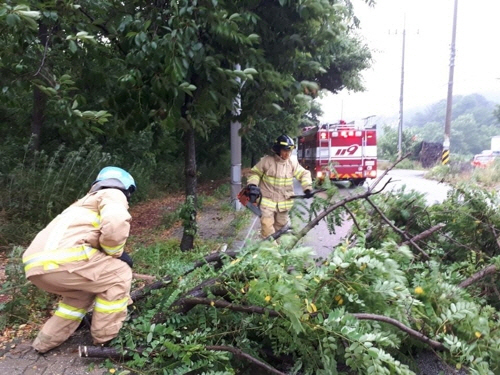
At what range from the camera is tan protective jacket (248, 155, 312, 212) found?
17.8 ft

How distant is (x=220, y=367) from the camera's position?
2.60 m

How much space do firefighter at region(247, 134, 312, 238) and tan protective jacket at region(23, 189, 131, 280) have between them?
9.04ft

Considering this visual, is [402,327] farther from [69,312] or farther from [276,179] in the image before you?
[276,179]

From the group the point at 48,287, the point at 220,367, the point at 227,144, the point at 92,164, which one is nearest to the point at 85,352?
the point at 48,287

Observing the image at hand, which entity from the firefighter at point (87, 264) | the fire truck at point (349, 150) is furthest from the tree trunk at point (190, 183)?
the fire truck at point (349, 150)

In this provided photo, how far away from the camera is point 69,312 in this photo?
2.90m

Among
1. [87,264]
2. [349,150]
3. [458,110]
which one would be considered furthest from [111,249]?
[458,110]

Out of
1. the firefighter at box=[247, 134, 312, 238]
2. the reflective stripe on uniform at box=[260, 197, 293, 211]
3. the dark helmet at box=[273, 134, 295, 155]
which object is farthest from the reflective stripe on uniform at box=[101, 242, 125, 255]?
the dark helmet at box=[273, 134, 295, 155]

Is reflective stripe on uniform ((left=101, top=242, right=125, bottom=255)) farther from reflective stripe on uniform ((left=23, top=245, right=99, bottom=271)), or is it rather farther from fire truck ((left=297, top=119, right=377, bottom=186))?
fire truck ((left=297, top=119, right=377, bottom=186))

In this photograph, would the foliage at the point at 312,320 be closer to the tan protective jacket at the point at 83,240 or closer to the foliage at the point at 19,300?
the tan protective jacket at the point at 83,240

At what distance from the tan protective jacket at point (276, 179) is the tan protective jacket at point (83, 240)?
110 inches

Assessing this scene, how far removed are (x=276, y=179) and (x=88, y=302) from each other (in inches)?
119

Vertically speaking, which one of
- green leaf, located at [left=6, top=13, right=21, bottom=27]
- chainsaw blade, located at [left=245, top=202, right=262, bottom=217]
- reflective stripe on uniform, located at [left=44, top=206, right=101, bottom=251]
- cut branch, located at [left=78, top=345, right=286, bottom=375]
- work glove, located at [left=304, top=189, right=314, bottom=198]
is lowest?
cut branch, located at [left=78, top=345, right=286, bottom=375]

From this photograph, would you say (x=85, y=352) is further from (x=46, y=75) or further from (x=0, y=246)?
(x=0, y=246)
